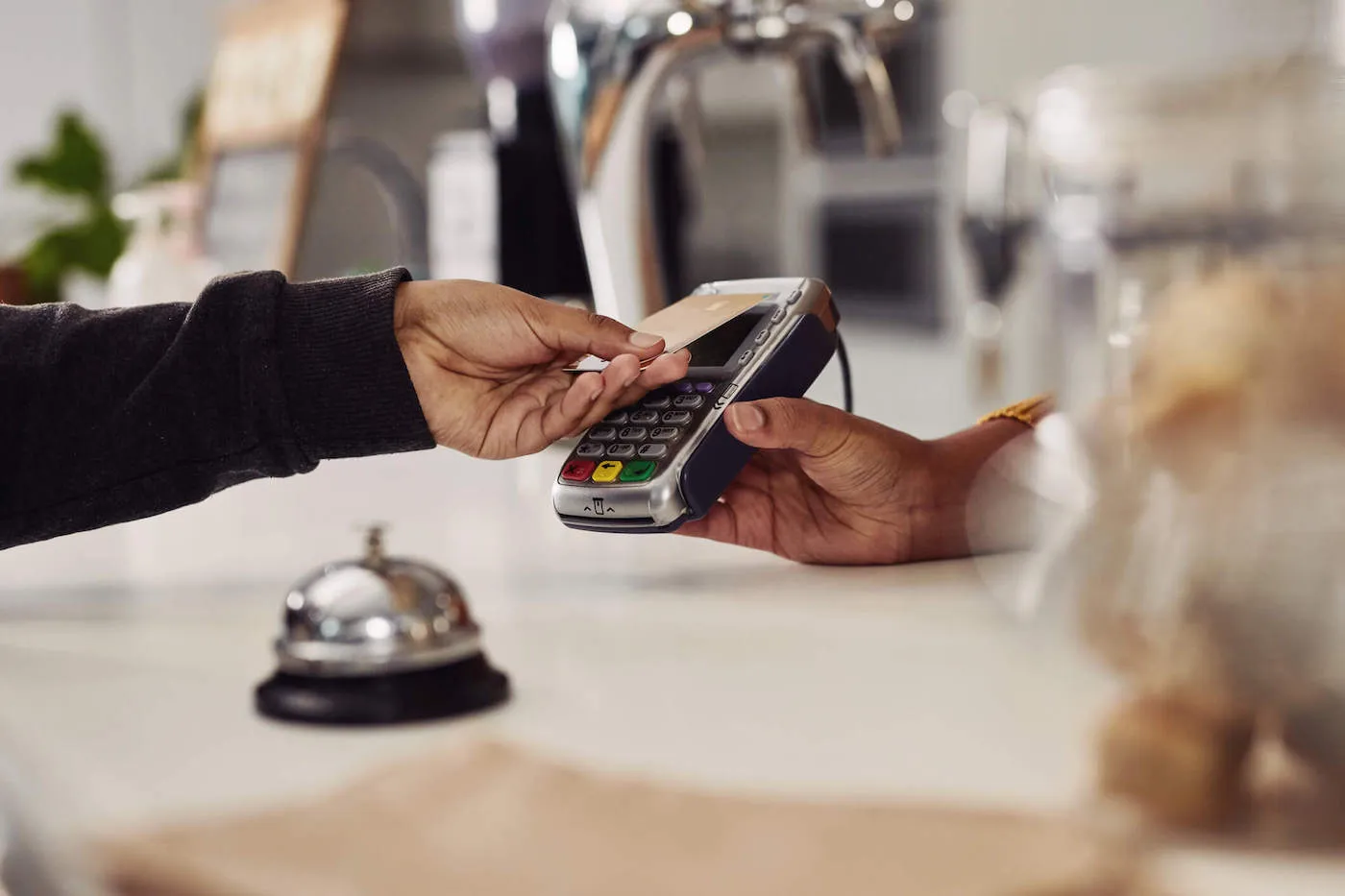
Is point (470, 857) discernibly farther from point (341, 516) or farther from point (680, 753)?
point (341, 516)

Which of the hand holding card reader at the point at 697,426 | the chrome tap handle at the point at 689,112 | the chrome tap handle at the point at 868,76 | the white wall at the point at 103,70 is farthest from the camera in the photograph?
the white wall at the point at 103,70

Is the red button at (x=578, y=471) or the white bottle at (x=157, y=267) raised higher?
the red button at (x=578, y=471)

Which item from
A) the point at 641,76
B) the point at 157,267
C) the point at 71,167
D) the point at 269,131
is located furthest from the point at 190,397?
the point at 71,167

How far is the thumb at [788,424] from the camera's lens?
19.1 inches

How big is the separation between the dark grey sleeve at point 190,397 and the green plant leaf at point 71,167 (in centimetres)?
288

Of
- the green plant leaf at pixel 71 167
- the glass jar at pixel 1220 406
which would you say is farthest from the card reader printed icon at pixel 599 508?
the green plant leaf at pixel 71 167

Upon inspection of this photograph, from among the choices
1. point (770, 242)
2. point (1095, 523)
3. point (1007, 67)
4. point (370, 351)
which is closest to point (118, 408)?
point (370, 351)

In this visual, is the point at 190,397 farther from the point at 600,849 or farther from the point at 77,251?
the point at 77,251

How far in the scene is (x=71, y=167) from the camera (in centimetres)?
322

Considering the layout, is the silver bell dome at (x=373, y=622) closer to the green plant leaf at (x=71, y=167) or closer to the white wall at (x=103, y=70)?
the green plant leaf at (x=71, y=167)

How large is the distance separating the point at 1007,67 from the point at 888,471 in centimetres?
144

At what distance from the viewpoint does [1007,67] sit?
1.86 meters

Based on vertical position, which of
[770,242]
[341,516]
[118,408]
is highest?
[118,408]

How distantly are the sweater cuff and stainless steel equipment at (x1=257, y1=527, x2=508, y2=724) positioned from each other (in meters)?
0.18
